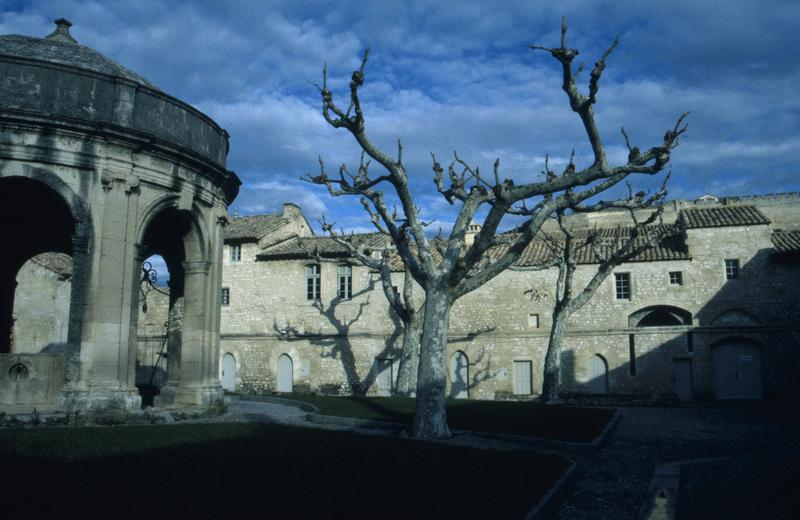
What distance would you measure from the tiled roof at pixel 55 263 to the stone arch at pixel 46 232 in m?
12.8

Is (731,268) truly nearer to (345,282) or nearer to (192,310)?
(345,282)

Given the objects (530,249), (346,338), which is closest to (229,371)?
(346,338)

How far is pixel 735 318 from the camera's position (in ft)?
87.2

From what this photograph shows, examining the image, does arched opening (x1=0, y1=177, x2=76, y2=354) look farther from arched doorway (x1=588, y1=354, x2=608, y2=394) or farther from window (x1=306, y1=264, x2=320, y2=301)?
arched doorway (x1=588, y1=354, x2=608, y2=394)

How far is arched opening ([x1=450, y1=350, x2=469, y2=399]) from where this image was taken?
29328mm

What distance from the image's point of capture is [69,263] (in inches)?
1236

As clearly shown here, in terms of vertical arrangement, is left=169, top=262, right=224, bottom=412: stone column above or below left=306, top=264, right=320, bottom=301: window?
below

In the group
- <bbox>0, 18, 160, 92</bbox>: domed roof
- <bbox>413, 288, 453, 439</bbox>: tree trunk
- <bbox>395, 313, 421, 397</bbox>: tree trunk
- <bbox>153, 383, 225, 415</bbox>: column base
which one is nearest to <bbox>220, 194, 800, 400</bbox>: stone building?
<bbox>395, 313, 421, 397</bbox>: tree trunk

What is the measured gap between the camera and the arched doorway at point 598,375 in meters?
27.5

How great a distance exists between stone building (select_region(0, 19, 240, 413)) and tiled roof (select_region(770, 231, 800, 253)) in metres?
23.3

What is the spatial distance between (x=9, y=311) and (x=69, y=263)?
610 inches

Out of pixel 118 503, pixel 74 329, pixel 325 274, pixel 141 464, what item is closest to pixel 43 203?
pixel 74 329

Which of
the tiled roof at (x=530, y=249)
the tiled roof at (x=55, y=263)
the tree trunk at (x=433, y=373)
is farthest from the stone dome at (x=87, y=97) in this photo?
the tiled roof at (x=55, y=263)

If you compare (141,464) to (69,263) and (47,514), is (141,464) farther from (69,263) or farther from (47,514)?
(69,263)
